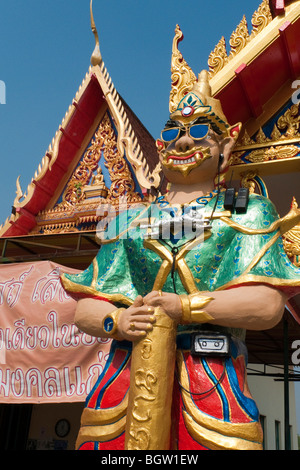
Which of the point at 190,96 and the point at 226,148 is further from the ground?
the point at 190,96

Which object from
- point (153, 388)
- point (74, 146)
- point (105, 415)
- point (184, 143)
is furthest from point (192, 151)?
point (74, 146)

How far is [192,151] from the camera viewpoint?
2.99m

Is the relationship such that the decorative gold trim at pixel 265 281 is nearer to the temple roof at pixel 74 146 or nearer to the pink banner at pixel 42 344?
the pink banner at pixel 42 344

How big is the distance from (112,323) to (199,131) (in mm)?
1261

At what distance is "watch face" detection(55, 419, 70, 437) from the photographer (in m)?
6.54

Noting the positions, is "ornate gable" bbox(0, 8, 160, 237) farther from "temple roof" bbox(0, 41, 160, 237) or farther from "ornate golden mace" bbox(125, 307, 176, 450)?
"ornate golden mace" bbox(125, 307, 176, 450)

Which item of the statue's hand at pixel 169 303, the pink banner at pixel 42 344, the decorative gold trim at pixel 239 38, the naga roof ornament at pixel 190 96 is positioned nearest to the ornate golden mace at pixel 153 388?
the statue's hand at pixel 169 303

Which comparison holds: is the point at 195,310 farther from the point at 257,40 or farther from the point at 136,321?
the point at 257,40

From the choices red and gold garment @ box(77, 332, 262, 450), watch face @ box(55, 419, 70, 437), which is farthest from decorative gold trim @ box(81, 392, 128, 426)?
watch face @ box(55, 419, 70, 437)

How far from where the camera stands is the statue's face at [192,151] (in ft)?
9.79

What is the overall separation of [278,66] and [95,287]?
Result: 2.38 m

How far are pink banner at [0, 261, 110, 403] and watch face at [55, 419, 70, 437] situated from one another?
2.23 meters

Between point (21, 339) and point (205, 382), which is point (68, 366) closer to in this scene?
point (21, 339)
